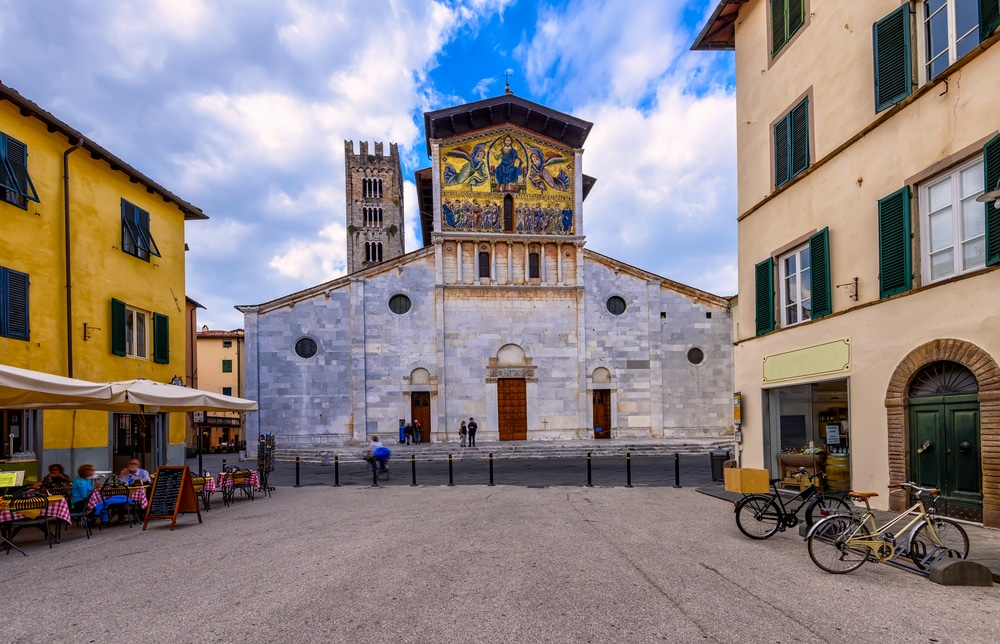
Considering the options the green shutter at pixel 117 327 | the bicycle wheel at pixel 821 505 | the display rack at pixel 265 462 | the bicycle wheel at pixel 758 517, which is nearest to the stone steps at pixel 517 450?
the display rack at pixel 265 462

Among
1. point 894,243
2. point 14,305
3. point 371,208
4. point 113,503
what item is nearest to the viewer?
point 894,243

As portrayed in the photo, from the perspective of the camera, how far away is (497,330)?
32.8 m

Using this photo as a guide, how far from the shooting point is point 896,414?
32.8ft

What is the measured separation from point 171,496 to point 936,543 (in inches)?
439

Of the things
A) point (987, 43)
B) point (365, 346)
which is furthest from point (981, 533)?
point (365, 346)

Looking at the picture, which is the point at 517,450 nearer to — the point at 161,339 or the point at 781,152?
the point at 161,339

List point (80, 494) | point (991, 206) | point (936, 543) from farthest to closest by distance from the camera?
1. point (80, 494)
2. point (991, 206)
3. point (936, 543)

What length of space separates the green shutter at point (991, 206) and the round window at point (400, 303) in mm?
26692

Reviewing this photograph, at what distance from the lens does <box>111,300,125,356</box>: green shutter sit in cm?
1619

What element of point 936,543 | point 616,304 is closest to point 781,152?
point 936,543

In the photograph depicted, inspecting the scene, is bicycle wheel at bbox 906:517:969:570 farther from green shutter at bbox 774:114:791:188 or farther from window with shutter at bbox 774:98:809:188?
green shutter at bbox 774:114:791:188

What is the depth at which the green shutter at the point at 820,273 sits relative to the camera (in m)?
11.8

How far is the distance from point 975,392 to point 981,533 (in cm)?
190

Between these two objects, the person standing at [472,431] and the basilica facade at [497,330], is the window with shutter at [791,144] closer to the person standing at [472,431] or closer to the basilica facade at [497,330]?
the person standing at [472,431]
